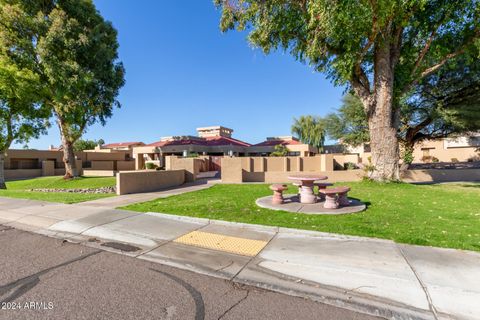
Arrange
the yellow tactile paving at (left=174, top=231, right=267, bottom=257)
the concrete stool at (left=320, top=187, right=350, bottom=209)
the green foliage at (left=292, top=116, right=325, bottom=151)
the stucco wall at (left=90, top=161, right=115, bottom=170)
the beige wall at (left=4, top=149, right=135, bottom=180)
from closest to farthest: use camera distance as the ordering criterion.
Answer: the yellow tactile paving at (left=174, top=231, right=267, bottom=257) < the concrete stool at (left=320, top=187, right=350, bottom=209) < the beige wall at (left=4, top=149, right=135, bottom=180) < the stucco wall at (left=90, top=161, right=115, bottom=170) < the green foliage at (left=292, top=116, right=325, bottom=151)

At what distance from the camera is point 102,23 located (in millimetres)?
20656

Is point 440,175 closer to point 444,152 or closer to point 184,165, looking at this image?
point 184,165

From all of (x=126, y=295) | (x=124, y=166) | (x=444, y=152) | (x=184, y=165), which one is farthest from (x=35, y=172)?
(x=444, y=152)

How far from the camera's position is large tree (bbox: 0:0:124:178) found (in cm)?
1738

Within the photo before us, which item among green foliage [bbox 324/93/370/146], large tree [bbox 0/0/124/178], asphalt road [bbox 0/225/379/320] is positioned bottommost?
asphalt road [bbox 0/225/379/320]

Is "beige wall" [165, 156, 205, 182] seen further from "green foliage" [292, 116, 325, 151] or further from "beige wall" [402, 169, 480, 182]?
"green foliage" [292, 116, 325, 151]

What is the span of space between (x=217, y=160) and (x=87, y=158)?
21256 millimetres

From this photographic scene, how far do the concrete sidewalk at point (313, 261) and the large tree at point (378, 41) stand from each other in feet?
29.8

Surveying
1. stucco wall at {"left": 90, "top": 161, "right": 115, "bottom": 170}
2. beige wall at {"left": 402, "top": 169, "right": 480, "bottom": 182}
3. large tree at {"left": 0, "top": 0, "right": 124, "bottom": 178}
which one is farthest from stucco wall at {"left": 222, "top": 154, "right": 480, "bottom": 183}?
stucco wall at {"left": 90, "top": 161, "right": 115, "bottom": 170}

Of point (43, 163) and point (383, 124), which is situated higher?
point (383, 124)

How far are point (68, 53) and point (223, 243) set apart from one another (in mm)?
20330

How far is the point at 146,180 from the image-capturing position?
14047 millimetres

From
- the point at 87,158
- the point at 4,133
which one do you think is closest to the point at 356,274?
the point at 4,133

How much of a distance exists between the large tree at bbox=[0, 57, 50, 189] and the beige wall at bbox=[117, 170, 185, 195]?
1120cm
